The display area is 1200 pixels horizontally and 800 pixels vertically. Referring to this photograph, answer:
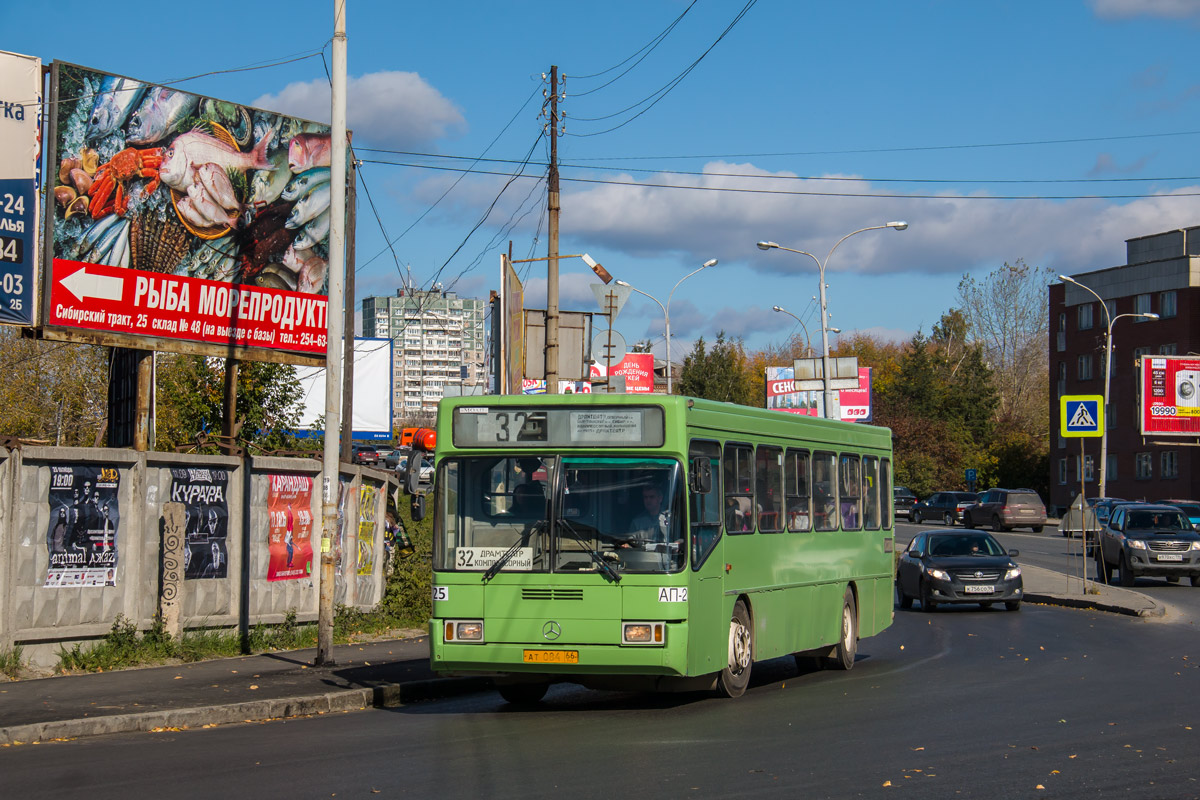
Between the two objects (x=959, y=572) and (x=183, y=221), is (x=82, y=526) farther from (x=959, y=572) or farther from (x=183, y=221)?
(x=959, y=572)

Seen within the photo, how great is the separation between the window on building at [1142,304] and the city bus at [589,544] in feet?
230

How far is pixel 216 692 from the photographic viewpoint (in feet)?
41.4

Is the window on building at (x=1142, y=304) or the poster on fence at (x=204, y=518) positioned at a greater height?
the window on building at (x=1142, y=304)

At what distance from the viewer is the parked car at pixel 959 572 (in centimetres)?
2489

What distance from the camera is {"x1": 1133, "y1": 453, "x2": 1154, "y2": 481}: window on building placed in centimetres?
7471

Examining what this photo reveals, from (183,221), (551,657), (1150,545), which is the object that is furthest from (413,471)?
(1150,545)

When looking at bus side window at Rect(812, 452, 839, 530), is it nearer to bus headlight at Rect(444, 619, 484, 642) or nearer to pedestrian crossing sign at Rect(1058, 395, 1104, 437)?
bus headlight at Rect(444, 619, 484, 642)

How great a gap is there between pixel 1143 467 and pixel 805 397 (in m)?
19.1

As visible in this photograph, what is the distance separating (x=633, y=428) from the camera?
38.9ft

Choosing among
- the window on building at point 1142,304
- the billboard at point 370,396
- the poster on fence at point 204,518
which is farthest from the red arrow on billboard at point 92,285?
the window on building at point 1142,304

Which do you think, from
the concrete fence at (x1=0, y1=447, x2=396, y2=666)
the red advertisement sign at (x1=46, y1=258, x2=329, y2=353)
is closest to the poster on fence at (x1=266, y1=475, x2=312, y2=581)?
the concrete fence at (x1=0, y1=447, x2=396, y2=666)

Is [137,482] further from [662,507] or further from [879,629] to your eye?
[879,629]

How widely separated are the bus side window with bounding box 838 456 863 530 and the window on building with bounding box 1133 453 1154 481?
6384cm

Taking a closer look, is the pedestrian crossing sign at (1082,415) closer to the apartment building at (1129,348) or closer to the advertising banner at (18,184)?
the advertising banner at (18,184)
